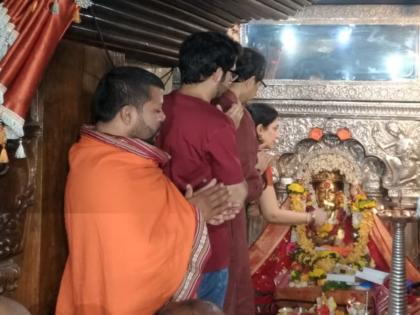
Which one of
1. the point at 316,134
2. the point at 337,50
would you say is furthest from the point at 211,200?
the point at 337,50

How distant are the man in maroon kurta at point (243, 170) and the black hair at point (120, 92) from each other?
69 centimetres

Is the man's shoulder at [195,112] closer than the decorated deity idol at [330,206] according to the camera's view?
Yes

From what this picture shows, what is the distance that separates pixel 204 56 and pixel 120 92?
0.43 m

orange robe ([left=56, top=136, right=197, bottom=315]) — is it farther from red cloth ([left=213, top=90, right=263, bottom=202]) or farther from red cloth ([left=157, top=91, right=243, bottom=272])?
red cloth ([left=213, top=90, right=263, bottom=202])

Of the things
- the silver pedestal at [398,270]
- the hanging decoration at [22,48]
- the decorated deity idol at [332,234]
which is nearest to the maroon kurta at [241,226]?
the silver pedestal at [398,270]

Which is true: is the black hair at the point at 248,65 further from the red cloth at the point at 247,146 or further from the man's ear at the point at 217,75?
the man's ear at the point at 217,75

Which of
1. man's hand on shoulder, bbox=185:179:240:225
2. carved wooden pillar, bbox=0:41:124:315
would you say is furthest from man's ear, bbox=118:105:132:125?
man's hand on shoulder, bbox=185:179:240:225

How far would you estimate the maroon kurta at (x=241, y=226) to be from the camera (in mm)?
2518

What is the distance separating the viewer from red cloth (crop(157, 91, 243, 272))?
2064 millimetres

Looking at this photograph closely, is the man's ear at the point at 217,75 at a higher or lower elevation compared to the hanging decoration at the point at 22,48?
higher

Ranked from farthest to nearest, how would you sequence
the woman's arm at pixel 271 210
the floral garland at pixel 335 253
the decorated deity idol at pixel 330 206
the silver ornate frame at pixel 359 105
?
the silver ornate frame at pixel 359 105 < the decorated deity idol at pixel 330 206 < the floral garland at pixel 335 253 < the woman's arm at pixel 271 210

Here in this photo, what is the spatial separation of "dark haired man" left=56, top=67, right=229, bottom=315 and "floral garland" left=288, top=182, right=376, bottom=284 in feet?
8.48

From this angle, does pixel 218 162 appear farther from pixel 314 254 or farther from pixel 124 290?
pixel 314 254

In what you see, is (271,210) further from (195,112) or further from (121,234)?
(121,234)
